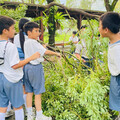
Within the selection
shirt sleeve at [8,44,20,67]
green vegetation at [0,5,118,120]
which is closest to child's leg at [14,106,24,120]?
green vegetation at [0,5,118,120]

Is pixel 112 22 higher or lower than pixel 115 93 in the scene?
higher

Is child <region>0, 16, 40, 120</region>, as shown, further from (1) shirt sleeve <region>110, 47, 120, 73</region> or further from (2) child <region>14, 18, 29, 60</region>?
(1) shirt sleeve <region>110, 47, 120, 73</region>

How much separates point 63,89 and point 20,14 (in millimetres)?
3249

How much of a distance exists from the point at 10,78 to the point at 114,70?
1243mm

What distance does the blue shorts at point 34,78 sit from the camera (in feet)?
6.77

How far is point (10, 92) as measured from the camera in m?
1.73

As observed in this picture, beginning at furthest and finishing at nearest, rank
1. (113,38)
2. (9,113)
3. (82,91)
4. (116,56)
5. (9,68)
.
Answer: (9,113), (82,91), (9,68), (113,38), (116,56)

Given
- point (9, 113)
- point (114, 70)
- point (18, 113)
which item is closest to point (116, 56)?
point (114, 70)

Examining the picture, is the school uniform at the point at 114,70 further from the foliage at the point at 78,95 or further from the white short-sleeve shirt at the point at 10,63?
the white short-sleeve shirt at the point at 10,63

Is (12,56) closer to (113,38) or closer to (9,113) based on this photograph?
(113,38)

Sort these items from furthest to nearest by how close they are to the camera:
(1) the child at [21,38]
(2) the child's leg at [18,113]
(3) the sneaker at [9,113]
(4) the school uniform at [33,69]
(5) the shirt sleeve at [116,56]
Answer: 1. (3) the sneaker at [9,113]
2. (1) the child at [21,38]
3. (4) the school uniform at [33,69]
4. (2) the child's leg at [18,113]
5. (5) the shirt sleeve at [116,56]

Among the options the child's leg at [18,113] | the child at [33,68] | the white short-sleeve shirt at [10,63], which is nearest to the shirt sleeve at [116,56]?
the child at [33,68]

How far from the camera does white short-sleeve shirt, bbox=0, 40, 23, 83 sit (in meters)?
1.60

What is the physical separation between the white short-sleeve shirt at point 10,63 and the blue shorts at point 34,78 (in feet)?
0.92
